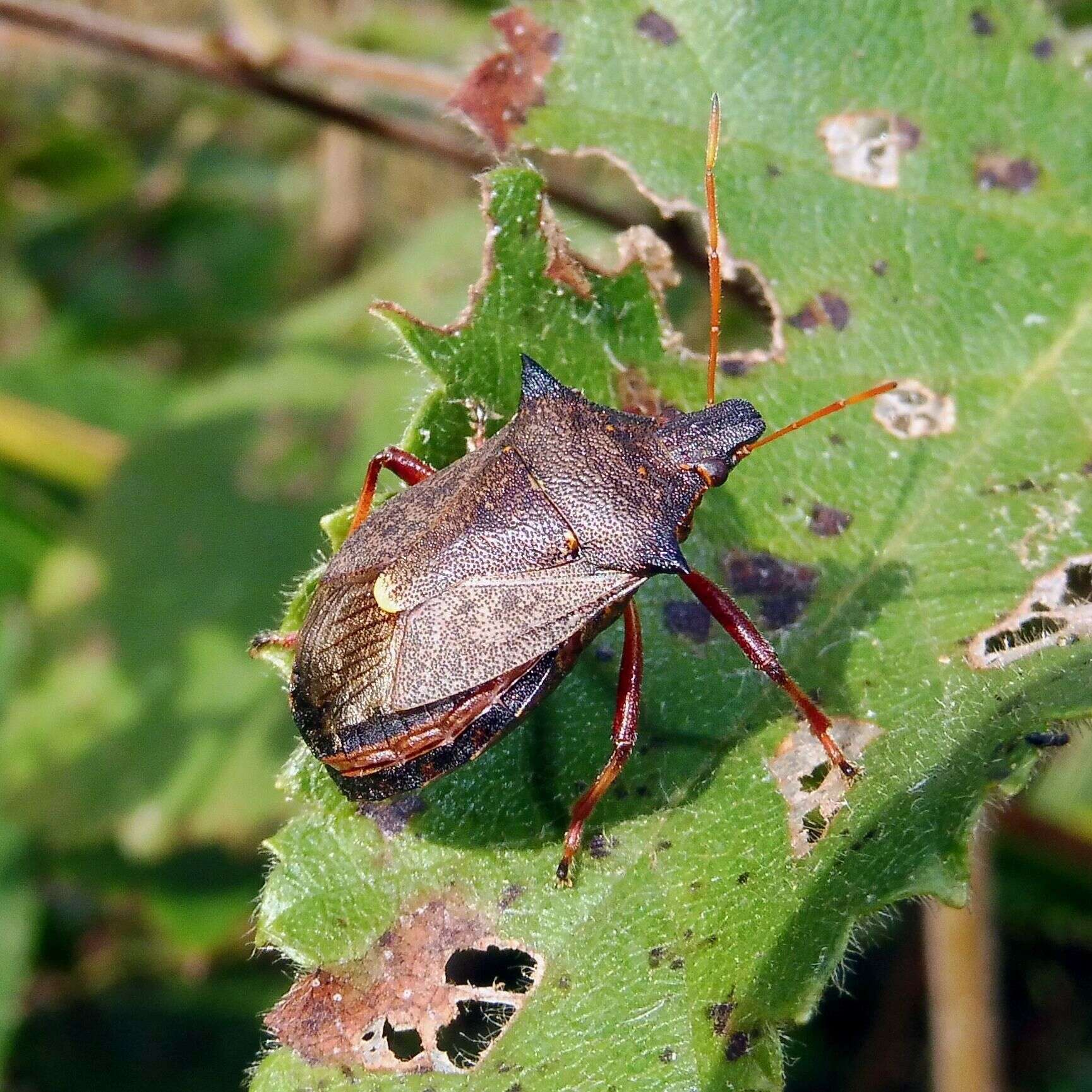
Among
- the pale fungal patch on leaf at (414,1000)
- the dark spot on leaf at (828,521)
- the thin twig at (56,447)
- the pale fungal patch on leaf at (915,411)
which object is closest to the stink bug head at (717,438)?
the dark spot on leaf at (828,521)

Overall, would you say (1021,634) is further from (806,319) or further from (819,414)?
(806,319)

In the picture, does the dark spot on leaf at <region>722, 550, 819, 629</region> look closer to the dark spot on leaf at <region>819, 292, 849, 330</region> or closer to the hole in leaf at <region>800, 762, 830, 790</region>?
the hole in leaf at <region>800, 762, 830, 790</region>

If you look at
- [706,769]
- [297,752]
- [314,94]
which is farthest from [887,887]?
[314,94]

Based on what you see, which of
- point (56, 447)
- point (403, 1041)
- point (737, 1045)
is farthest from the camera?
point (56, 447)

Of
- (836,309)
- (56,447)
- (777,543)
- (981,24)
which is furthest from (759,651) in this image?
(56,447)

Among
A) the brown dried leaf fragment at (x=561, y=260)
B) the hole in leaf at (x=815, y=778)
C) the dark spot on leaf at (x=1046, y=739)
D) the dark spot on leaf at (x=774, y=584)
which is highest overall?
the brown dried leaf fragment at (x=561, y=260)

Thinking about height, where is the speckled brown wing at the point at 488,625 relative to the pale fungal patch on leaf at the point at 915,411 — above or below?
below

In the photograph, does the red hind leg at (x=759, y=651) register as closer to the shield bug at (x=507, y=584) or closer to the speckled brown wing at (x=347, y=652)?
the shield bug at (x=507, y=584)
